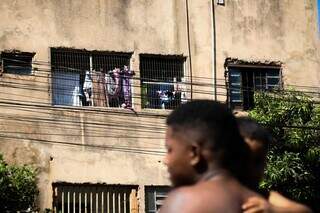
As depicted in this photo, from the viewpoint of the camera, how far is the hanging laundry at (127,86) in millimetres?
15379

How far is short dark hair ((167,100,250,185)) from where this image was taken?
2.42m

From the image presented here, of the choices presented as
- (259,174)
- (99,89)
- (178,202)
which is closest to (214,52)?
(99,89)

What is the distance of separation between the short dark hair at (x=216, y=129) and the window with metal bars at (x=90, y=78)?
1263 centimetres

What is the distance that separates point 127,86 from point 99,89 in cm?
52

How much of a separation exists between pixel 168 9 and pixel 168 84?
1509 millimetres

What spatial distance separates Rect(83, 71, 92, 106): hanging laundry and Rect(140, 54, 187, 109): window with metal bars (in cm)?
98

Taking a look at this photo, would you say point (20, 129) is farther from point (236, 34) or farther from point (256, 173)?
point (256, 173)

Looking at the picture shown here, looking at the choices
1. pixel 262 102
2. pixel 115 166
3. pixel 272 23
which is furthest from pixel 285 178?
pixel 272 23

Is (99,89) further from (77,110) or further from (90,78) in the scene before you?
(77,110)

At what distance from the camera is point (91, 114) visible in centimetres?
1521

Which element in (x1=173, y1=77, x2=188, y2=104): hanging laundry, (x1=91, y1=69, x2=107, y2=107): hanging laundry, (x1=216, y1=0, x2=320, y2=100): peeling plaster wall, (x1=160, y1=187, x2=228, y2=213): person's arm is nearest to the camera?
(x1=160, y1=187, x2=228, y2=213): person's arm

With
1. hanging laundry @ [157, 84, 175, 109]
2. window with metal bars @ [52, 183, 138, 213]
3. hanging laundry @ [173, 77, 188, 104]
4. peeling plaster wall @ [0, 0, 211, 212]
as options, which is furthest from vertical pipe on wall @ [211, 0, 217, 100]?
window with metal bars @ [52, 183, 138, 213]

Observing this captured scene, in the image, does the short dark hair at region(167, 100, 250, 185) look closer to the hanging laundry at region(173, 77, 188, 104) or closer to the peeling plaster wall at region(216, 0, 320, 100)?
the hanging laundry at region(173, 77, 188, 104)

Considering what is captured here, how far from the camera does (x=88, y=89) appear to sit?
1529 centimetres
